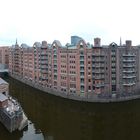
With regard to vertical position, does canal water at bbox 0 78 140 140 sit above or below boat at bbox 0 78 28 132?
below

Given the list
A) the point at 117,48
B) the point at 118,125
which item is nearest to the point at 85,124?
the point at 118,125

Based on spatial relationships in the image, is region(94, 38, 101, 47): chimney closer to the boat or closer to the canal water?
the canal water

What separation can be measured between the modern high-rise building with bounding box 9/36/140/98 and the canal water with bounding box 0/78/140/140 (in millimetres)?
7025

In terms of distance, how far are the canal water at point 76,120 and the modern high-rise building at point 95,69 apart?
7.03 meters

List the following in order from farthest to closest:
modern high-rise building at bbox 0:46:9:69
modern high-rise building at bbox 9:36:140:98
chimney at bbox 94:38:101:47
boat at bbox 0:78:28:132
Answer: modern high-rise building at bbox 0:46:9:69, modern high-rise building at bbox 9:36:140:98, chimney at bbox 94:38:101:47, boat at bbox 0:78:28:132

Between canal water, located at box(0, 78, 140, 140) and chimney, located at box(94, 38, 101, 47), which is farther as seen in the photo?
chimney, located at box(94, 38, 101, 47)

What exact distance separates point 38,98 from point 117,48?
107 ft

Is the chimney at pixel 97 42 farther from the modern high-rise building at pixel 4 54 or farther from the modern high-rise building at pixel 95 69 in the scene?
the modern high-rise building at pixel 4 54

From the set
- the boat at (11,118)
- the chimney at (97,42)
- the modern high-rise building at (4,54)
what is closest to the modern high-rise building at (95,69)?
the chimney at (97,42)

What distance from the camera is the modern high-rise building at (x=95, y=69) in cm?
7519

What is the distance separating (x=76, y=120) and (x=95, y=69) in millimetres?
24666

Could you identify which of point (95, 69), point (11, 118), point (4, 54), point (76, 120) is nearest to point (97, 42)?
point (95, 69)

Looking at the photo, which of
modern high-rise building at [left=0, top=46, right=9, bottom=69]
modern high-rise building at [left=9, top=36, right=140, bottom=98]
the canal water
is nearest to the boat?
the canal water

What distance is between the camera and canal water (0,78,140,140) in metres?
45.3
